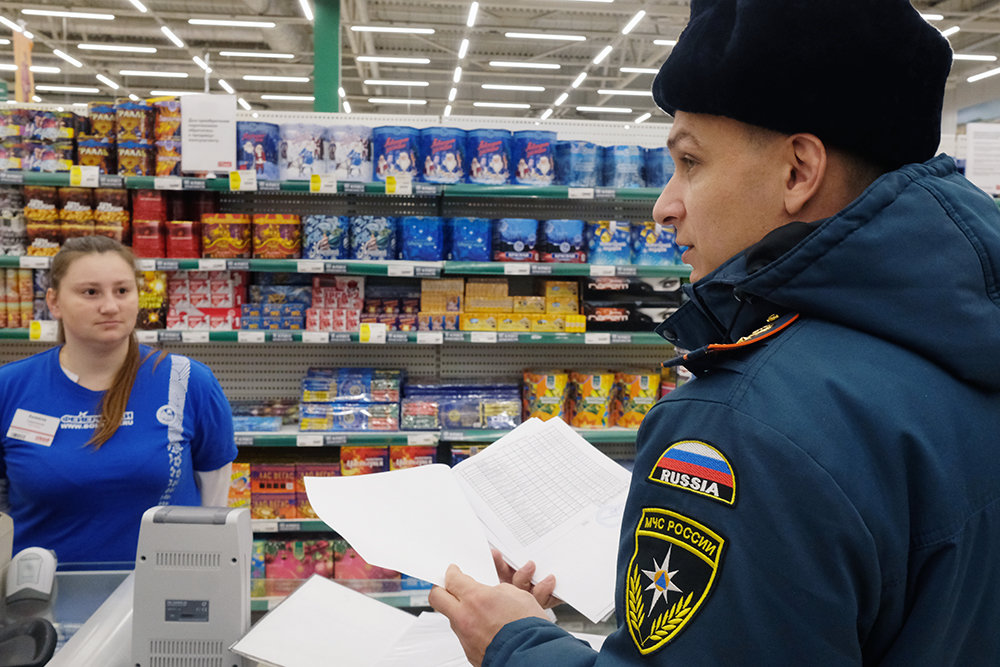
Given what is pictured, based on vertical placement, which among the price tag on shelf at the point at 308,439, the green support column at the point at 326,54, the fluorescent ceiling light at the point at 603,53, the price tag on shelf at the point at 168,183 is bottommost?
the price tag on shelf at the point at 308,439

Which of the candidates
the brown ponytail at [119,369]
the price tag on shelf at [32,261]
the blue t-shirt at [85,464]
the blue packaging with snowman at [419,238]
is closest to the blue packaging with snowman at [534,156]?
the blue packaging with snowman at [419,238]

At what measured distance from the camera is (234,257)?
3.36m

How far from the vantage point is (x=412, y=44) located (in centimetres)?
1262

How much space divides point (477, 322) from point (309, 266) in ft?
2.81

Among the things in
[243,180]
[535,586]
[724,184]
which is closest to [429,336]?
[243,180]

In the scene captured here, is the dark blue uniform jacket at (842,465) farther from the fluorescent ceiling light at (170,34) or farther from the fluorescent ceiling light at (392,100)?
the fluorescent ceiling light at (392,100)

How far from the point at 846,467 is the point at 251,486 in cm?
332

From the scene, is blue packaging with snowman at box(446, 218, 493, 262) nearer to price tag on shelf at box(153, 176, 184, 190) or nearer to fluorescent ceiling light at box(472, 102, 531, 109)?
price tag on shelf at box(153, 176, 184, 190)

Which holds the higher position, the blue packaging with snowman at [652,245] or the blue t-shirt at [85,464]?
the blue packaging with snowman at [652,245]

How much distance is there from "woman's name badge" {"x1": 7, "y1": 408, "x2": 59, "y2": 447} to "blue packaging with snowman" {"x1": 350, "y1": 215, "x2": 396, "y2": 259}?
1.67 meters

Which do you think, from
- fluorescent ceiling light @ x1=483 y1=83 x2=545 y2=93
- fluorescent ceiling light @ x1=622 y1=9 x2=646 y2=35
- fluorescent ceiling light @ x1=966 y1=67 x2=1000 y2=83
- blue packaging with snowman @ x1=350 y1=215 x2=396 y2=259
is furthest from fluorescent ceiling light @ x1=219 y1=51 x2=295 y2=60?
fluorescent ceiling light @ x1=966 y1=67 x2=1000 y2=83

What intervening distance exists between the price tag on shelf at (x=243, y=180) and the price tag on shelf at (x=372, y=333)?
2.70ft

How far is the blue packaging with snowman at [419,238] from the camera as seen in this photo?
3.43 meters

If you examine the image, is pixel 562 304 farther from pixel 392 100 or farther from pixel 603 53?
pixel 392 100
